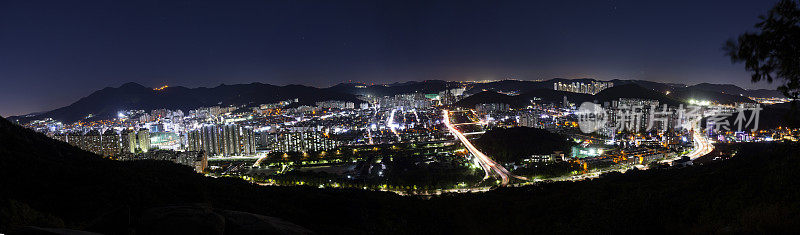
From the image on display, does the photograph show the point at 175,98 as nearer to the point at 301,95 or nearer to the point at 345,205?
the point at 301,95

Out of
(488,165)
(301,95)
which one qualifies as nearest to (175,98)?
(301,95)

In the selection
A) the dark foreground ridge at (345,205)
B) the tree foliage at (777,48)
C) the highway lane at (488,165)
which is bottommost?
the highway lane at (488,165)

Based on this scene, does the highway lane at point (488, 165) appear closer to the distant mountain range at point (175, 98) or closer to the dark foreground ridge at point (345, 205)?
the dark foreground ridge at point (345, 205)

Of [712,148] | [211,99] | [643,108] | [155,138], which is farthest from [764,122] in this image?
[211,99]

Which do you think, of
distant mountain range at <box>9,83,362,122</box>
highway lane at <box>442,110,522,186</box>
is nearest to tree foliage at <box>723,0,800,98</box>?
highway lane at <box>442,110,522,186</box>

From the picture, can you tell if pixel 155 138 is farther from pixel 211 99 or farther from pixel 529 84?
pixel 529 84

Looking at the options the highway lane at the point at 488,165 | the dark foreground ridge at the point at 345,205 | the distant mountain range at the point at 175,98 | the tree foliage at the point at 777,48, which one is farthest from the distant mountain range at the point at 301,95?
the tree foliage at the point at 777,48
